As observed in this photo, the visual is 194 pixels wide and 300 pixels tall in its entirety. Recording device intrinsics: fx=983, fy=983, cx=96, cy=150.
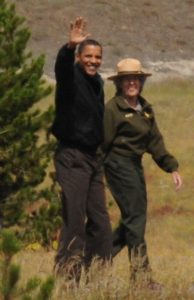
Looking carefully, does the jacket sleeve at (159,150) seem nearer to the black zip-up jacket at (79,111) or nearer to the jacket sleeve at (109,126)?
the jacket sleeve at (109,126)

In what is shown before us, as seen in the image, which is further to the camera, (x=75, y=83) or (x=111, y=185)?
(x=111, y=185)

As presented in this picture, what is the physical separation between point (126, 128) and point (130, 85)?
327mm

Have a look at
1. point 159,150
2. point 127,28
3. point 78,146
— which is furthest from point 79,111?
point 127,28

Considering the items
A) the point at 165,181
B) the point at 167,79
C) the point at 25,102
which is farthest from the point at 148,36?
the point at 25,102

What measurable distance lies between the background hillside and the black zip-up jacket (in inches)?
1182

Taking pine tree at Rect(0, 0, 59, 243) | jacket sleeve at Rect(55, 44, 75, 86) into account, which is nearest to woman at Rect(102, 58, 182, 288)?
jacket sleeve at Rect(55, 44, 75, 86)

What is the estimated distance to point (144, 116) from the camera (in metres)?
7.46

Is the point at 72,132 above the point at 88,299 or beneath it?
above

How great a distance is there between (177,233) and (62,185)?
46.0 ft

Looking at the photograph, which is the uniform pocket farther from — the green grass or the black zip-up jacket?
the green grass

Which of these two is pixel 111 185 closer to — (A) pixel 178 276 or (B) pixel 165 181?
(A) pixel 178 276

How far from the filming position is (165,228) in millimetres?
21109

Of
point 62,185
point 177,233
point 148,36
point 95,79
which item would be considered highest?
point 95,79

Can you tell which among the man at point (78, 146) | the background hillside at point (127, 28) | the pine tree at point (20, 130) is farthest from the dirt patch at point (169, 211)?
the man at point (78, 146)
